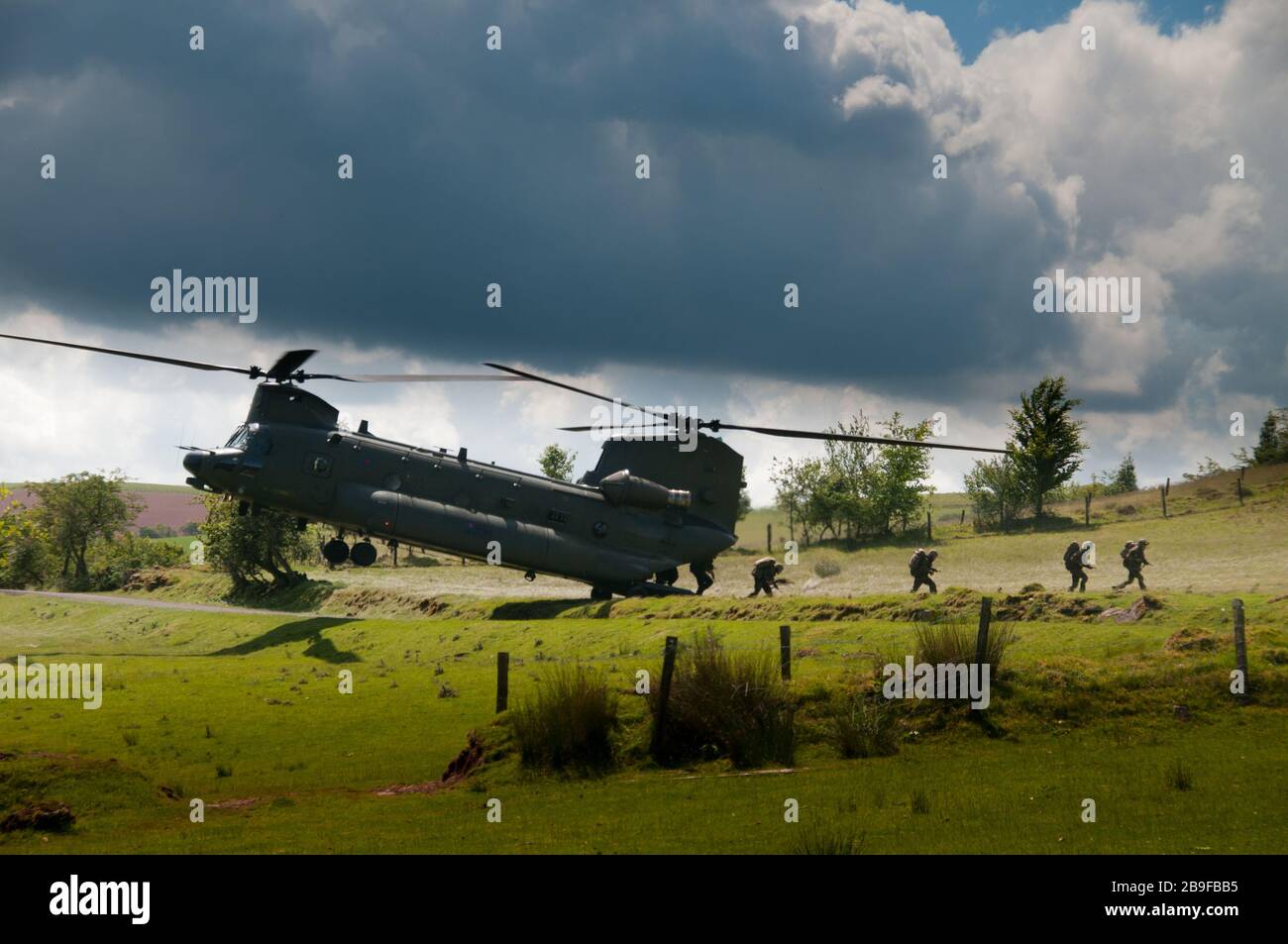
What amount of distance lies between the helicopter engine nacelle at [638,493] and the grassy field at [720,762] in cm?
1042

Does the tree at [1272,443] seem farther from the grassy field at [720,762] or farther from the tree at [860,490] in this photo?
the grassy field at [720,762]

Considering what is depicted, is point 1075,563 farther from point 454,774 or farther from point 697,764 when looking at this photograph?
point 454,774

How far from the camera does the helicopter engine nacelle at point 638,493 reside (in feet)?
153

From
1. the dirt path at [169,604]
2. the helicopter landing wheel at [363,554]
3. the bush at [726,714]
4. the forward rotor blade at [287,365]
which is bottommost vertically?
the bush at [726,714]

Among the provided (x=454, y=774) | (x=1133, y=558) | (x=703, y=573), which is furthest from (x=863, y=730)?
(x=703, y=573)

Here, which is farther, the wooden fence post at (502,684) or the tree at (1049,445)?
the tree at (1049,445)

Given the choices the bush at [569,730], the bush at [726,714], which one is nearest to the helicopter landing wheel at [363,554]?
the bush at [569,730]

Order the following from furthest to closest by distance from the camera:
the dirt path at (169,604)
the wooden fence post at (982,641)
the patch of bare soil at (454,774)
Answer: the dirt path at (169,604) < the wooden fence post at (982,641) < the patch of bare soil at (454,774)

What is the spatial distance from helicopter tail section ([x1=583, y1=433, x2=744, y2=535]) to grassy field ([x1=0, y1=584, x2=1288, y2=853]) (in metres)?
12.3

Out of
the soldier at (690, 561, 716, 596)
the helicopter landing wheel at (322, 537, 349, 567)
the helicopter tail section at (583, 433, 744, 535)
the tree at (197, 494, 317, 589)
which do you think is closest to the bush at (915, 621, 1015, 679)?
the helicopter tail section at (583, 433, 744, 535)

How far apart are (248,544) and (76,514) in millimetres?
30603
